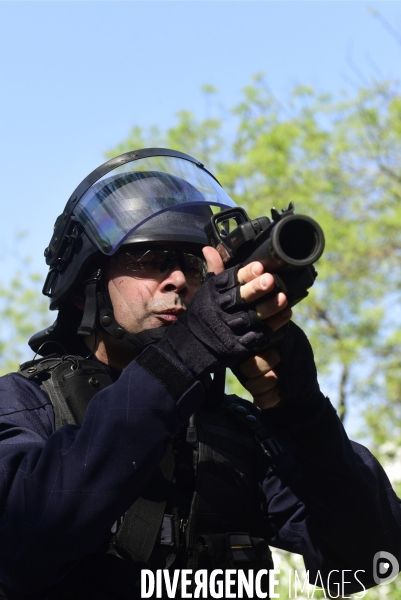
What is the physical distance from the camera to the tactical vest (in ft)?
8.47

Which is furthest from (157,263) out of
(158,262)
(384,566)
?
(384,566)

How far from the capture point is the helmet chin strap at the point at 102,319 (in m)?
2.90

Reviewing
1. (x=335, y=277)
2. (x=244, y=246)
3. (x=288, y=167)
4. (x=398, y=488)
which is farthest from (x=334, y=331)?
(x=244, y=246)

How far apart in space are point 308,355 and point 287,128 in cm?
1222

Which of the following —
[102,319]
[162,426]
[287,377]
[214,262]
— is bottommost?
[162,426]

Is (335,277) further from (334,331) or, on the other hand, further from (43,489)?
(43,489)

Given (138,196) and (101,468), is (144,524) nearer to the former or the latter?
(101,468)

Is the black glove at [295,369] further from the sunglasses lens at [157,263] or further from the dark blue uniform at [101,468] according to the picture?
the sunglasses lens at [157,263]

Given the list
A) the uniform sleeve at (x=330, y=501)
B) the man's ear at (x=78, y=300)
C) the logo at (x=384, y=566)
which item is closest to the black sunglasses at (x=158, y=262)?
the man's ear at (x=78, y=300)

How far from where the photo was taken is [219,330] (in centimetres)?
218

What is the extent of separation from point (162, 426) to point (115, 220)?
3.29ft

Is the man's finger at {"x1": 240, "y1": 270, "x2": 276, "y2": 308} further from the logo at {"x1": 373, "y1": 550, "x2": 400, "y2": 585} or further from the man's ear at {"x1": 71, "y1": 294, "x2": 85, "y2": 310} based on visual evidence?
the man's ear at {"x1": 71, "y1": 294, "x2": 85, "y2": 310}

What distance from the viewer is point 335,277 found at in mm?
13602

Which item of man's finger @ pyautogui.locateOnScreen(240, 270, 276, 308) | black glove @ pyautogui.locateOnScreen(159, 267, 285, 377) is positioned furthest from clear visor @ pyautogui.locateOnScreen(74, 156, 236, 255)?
man's finger @ pyautogui.locateOnScreen(240, 270, 276, 308)
